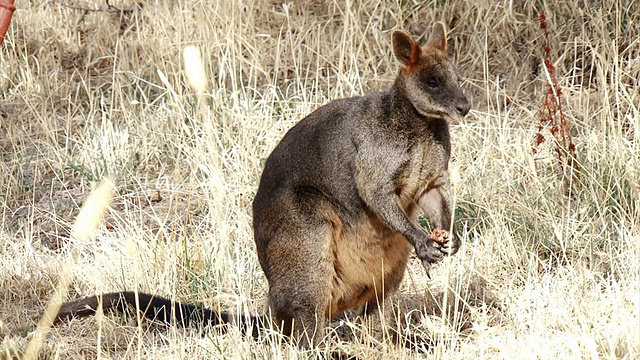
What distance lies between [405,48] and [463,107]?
0.43 meters

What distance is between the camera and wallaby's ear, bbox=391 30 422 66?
453 cm

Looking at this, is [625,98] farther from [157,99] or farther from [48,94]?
[48,94]

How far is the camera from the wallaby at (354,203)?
447 centimetres

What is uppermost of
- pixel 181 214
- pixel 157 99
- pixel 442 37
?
pixel 442 37

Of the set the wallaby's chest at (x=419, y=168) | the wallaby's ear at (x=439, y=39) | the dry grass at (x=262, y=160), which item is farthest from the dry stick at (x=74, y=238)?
the wallaby's ear at (x=439, y=39)

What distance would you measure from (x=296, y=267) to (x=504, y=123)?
2.18m

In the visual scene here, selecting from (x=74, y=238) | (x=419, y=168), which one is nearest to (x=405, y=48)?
(x=419, y=168)

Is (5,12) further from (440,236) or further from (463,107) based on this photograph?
(440,236)

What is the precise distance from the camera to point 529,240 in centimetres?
529

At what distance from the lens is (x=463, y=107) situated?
172 inches

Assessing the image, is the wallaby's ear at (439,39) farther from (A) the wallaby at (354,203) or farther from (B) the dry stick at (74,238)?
(B) the dry stick at (74,238)

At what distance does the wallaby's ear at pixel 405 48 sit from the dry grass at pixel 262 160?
0.99m

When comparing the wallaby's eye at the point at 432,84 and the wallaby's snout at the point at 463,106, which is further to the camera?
the wallaby's eye at the point at 432,84

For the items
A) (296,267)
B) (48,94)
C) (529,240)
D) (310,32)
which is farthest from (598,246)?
(48,94)
